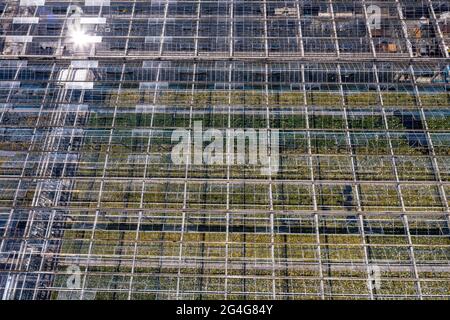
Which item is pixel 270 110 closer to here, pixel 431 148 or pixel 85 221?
pixel 431 148

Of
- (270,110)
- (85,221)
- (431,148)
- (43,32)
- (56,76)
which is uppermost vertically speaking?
(43,32)
